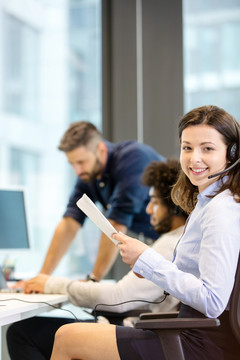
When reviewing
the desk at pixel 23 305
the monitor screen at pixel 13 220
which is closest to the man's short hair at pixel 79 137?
the monitor screen at pixel 13 220

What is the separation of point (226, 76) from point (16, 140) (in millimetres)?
1502

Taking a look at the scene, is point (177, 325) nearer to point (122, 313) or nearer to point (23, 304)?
point (23, 304)

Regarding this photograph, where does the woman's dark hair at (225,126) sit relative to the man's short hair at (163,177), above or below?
above

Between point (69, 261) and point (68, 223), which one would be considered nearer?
point (68, 223)

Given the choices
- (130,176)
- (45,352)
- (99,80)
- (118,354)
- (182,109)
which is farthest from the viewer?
(99,80)

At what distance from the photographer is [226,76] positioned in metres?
3.52

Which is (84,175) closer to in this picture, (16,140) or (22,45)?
(16,140)

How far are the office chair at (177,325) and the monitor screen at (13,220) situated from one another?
140cm

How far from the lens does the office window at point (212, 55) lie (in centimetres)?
352

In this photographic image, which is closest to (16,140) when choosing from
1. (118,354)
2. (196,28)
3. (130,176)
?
(130,176)

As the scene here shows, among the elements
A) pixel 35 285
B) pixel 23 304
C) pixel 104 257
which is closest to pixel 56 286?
pixel 35 285

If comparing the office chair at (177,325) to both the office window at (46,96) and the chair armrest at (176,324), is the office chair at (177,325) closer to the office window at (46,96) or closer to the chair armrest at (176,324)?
the chair armrest at (176,324)

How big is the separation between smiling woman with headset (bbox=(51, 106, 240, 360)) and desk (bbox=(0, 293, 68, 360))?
223 millimetres

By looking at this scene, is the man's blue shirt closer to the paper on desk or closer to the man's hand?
the man's hand
